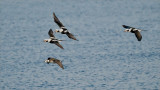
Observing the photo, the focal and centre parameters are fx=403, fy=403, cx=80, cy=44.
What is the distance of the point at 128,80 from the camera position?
3534 centimetres

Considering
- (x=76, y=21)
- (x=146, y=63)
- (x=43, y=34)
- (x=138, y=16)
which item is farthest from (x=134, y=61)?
(x=138, y=16)

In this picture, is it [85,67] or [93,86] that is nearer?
[93,86]

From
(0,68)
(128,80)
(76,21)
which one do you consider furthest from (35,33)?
(128,80)

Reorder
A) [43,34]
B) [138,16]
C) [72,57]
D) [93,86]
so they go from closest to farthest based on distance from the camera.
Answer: [93,86] → [72,57] → [43,34] → [138,16]

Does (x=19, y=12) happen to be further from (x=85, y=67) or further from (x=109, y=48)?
(x=85, y=67)

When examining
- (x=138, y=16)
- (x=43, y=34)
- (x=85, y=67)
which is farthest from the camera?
(x=138, y=16)

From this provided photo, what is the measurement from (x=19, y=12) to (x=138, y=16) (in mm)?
24764

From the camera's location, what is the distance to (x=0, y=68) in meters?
40.6

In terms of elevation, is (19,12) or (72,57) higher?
(19,12)

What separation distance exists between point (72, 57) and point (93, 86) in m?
11.6

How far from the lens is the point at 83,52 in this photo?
46.9 metres

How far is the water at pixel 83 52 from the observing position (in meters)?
35.3

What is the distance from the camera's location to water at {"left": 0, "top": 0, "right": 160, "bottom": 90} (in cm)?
3531

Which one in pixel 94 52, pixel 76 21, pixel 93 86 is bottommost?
pixel 93 86
